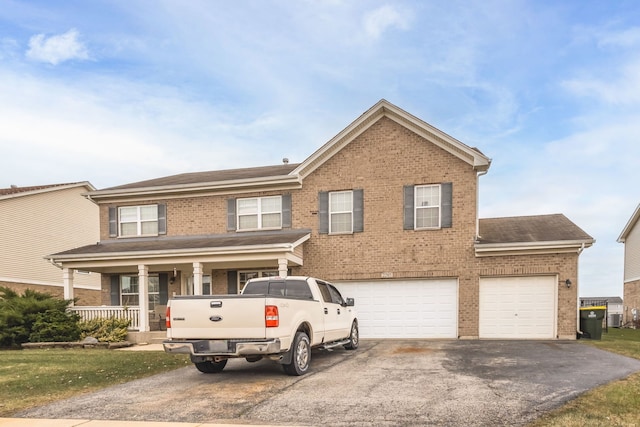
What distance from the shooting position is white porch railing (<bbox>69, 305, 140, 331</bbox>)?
54.1 ft

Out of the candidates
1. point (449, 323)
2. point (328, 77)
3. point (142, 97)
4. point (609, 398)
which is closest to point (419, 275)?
point (449, 323)

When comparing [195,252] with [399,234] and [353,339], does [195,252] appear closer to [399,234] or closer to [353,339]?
[353,339]

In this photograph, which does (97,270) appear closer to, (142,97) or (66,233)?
(142,97)

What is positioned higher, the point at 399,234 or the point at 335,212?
the point at 335,212

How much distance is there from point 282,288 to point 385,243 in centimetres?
725

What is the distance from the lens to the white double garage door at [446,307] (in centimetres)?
1552

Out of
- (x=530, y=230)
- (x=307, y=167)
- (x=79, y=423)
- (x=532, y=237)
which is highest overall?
(x=307, y=167)

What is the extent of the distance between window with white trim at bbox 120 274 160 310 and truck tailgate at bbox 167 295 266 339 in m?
11.7

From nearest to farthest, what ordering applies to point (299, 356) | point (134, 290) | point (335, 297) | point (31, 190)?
1. point (299, 356)
2. point (335, 297)
3. point (134, 290)
4. point (31, 190)

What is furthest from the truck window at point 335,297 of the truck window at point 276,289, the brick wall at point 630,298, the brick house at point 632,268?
the brick wall at point 630,298

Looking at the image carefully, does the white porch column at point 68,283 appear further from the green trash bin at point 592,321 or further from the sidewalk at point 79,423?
the green trash bin at point 592,321

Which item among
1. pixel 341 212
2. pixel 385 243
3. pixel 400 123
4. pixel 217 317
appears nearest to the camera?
pixel 217 317

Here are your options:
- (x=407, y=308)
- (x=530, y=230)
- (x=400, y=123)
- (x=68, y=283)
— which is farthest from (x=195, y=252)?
(x=530, y=230)

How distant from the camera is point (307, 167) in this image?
17531 millimetres
